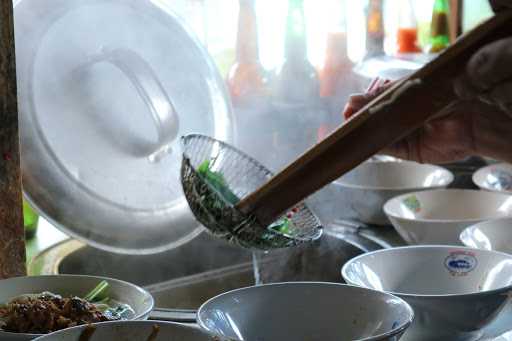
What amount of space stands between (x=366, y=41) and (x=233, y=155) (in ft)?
6.38

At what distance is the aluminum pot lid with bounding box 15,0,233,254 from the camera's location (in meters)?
1.65

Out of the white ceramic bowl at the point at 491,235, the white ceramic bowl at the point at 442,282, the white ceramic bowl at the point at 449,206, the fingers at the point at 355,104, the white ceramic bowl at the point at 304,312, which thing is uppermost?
the fingers at the point at 355,104

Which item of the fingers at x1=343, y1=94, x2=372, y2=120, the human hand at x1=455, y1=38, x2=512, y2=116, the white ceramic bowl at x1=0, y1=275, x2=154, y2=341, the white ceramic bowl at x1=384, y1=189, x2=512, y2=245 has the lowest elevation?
the white ceramic bowl at x1=384, y1=189, x2=512, y2=245

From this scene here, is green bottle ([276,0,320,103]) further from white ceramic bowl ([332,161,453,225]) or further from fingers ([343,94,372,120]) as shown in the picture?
fingers ([343,94,372,120])

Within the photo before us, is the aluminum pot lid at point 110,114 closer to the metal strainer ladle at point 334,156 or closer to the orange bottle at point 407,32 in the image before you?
the metal strainer ladle at point 334,156

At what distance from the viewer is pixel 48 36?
1.69m

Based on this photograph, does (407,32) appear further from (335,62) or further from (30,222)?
(30,222)

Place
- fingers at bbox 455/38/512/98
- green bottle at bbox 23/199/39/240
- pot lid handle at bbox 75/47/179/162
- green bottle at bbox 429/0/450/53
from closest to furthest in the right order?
1. fingers at bbox 455/38/512/98
2. pot lid handle at bbox 75/47/179/162
3. green bottle at bbox 23/199/39/240
4. green bottle at bbox 429/0/450/53

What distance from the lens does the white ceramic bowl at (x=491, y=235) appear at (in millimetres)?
1809

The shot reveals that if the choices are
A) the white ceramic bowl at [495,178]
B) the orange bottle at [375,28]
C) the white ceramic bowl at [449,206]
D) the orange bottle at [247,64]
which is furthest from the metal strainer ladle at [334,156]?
the orange bottle at [375,28]

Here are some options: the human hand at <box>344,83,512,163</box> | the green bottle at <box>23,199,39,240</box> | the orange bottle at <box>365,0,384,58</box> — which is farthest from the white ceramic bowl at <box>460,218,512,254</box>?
the orange bottle at <box>365,0,384,58</box>

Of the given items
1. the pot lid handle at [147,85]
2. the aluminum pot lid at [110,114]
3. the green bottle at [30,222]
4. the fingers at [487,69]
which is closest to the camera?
the fingers at [487,69]

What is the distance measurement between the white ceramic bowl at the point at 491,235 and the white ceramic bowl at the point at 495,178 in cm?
Result: 53

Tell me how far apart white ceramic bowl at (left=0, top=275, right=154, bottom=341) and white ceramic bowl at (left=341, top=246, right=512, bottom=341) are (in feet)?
1.21
